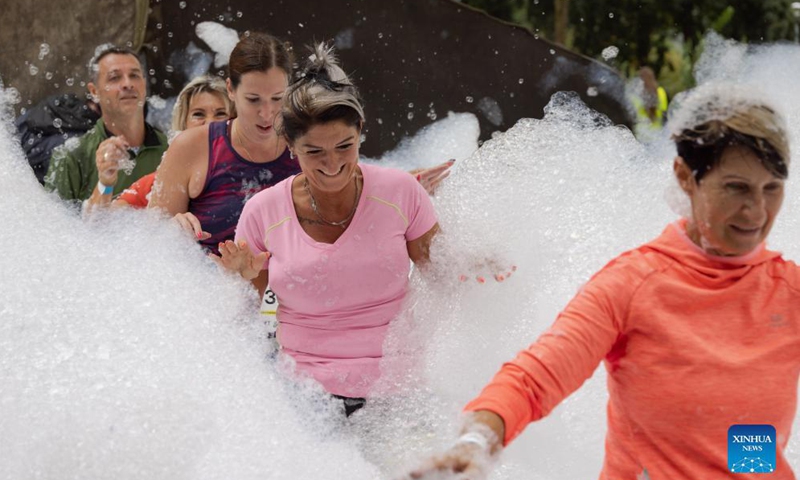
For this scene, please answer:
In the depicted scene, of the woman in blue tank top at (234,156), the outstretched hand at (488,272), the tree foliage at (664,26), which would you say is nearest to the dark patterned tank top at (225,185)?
the woman in blue tank top at (234,156)

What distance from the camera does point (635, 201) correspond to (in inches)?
104

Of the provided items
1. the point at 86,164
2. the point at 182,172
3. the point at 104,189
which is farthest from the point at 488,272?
the point at 86,164

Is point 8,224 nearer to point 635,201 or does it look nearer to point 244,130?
point 244,130

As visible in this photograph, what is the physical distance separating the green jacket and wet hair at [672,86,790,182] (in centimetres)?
216

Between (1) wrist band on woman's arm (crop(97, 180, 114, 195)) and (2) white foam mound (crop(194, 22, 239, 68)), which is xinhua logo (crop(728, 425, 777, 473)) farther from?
(2) white foam mound (crop(194, 22, 239, 68))

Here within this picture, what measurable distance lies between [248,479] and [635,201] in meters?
1.26

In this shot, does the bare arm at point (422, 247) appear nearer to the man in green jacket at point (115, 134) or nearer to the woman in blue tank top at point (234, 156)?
the woman in blue tank top at point (234, 156)

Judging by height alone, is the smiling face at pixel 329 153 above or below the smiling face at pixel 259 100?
above

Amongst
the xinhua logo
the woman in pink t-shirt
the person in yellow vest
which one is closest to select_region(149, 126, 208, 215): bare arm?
the woman in pink t-shirt

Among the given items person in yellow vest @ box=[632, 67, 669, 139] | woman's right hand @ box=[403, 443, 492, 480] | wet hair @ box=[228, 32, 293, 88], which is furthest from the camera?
person in yellow vest @ box=[632, 67, 669, 139]

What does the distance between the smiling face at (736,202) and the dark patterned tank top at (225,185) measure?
146 cm

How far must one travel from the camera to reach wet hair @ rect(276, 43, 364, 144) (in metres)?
2.07

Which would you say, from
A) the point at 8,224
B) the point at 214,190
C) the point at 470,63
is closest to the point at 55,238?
the point at 8,224

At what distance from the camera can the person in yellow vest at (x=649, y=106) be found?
15.8 ft
